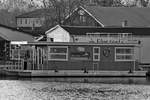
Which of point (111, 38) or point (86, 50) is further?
point (111, 38)

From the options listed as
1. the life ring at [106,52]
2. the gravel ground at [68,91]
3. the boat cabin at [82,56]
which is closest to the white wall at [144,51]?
the boat cabin at [82,56]

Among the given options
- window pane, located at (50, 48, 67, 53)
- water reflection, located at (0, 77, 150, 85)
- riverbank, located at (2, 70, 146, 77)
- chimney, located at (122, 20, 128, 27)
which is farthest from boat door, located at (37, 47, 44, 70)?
chimney, located at (122, 20, 128, 27)

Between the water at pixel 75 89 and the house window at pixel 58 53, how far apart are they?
3.99 meters

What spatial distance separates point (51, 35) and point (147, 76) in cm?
1599

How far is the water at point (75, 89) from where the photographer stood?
39938 mm

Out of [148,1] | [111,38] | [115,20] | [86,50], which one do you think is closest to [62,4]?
[115,20]

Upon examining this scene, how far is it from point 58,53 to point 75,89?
1397 cm

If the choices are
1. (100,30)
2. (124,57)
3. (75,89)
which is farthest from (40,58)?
(75,89)

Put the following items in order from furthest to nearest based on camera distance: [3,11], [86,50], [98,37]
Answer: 1. [3,11]
2. [98,37]
3. [86,50]

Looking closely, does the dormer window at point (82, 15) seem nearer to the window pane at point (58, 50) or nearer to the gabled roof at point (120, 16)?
the gabled roof at point (120, 16)

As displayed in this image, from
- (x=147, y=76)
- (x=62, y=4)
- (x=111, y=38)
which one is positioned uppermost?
(x=62, y=4)

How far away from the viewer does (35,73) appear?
5694 centimetres

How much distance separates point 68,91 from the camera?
4372 cm

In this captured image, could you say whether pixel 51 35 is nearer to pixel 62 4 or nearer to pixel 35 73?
pixel 35 73
